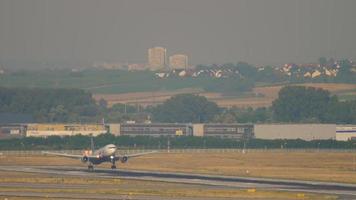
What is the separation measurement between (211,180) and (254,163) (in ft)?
111

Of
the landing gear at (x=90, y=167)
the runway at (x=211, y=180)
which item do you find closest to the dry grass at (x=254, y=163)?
the runway at (x=211, y=180)

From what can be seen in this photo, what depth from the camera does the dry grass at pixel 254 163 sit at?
11775 cm

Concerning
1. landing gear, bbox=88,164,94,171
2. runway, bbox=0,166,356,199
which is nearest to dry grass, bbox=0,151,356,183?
runway, bbox=0,166,356,199

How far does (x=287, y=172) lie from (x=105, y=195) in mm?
37286

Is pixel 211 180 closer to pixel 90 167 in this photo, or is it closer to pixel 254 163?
pixel 90 167

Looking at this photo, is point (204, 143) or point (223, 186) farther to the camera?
point (204, 143)

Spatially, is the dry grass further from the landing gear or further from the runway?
the landing gear

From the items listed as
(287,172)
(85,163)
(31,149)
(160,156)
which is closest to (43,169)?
(85,163)

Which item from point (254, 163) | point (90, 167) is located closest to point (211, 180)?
point (90, 167)

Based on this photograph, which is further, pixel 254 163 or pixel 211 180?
pixel 254 163

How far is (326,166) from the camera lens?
132000 millimetres

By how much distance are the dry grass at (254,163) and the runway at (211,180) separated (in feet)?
17.7

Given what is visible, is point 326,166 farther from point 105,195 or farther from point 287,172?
point 105,195

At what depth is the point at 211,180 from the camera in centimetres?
10669
